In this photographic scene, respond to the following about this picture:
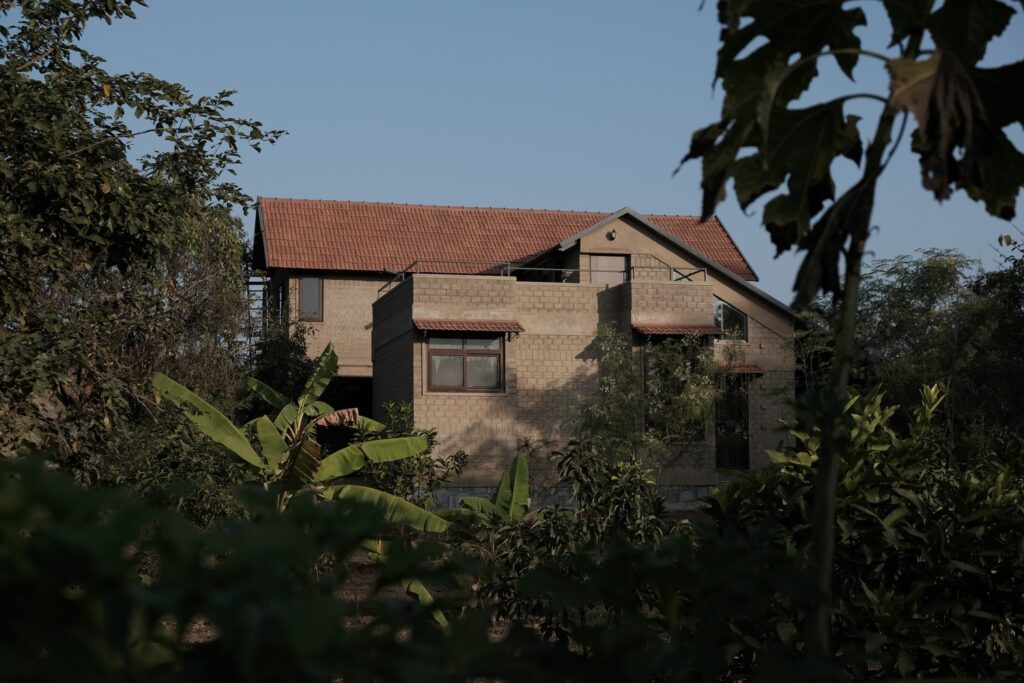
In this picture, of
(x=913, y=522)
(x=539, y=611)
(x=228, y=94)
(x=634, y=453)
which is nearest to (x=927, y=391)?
(x=913, y=522)

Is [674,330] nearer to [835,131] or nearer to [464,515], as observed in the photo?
[464,515]

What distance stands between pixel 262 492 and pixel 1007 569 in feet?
15.8

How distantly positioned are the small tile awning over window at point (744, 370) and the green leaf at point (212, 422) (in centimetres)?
1663

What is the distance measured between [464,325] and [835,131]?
83.5ft

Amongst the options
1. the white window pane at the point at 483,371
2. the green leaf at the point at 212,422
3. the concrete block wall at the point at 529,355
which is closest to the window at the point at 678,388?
the concrete block wall at the point at 529,355

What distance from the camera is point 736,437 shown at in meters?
30.7

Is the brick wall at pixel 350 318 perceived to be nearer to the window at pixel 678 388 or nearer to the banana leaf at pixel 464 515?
the window at pixel 678 388

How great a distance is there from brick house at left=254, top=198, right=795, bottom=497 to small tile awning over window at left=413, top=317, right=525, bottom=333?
51mm

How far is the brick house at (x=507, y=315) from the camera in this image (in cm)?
2906

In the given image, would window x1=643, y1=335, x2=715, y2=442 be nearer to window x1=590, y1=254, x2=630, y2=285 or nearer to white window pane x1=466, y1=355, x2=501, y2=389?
white window pane x1=466, y1=355, x2=501, y2=389

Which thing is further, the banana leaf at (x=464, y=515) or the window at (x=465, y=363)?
the window at (x=465, y=363)

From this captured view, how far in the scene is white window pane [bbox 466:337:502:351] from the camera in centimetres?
2934

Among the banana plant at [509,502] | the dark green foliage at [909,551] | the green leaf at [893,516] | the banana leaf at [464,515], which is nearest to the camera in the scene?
the dark green foliage at [909,551]

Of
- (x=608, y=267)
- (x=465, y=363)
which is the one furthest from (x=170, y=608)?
(x=608, y=267)
